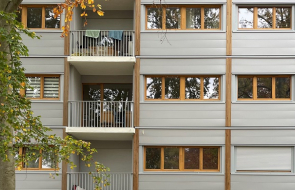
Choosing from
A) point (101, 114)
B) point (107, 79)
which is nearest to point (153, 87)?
point (101, 114)

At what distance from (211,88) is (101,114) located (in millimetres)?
4265

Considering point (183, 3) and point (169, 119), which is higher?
point (183, 3)

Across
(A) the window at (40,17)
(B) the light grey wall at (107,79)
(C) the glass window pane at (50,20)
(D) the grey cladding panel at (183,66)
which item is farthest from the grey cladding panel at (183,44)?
(A) the window at (40,17)

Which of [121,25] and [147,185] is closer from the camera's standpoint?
[147,185]

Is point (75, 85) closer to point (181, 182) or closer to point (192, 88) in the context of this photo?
point (192, 88)

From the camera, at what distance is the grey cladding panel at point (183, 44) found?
768 inches

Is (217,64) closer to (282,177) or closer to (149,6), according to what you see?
(149,6)

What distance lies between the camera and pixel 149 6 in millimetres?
19688

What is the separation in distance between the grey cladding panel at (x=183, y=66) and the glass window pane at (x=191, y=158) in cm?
283

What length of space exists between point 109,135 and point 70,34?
395 centimetres

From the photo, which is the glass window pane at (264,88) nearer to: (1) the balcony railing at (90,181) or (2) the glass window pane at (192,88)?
(2) the glass window pane at (192,88)

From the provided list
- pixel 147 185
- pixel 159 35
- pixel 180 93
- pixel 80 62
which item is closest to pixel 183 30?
pixel 159 35

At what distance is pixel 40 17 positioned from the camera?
19859 millimetres

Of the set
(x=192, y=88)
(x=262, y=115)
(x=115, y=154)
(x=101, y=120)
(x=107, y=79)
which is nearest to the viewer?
(x=262, y=115)
